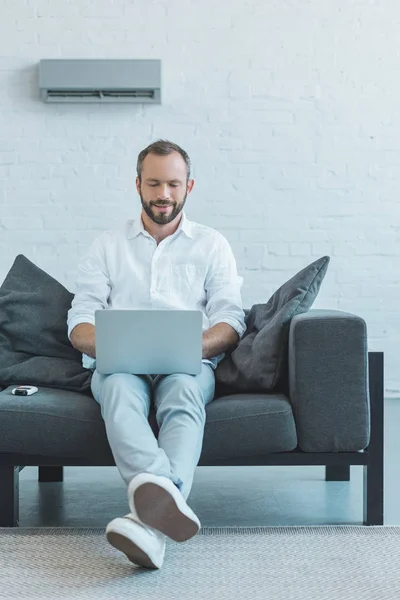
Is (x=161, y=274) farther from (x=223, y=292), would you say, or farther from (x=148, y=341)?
(x=148, y=341)

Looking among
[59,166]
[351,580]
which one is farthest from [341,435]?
[59,166]

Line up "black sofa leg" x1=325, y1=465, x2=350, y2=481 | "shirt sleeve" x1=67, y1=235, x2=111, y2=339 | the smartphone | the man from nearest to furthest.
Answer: the man
the smartphone
"shirt sleeve" x1=67, y1=235, x2=111, y2=339
"black sofa leg" x1=325, y1=465, x2=350, y2=481

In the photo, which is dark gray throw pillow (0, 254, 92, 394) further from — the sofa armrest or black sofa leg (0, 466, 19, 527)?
the sofa armrest

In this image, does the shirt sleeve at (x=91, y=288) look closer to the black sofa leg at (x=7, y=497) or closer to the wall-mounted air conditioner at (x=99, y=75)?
the black sofa leg at (x=7, y=497)

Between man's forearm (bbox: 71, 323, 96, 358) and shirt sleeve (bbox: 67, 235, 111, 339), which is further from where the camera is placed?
shirt sleeve (bbox: 67, 235, 111, 339)

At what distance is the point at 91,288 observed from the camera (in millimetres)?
2994

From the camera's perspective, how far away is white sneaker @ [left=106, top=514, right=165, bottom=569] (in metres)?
1.97

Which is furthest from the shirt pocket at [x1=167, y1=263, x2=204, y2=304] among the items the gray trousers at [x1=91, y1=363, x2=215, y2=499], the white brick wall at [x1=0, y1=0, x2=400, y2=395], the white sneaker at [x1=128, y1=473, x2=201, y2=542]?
the white brick wall at [x1=0, y1=0, x2=400, y2=395]

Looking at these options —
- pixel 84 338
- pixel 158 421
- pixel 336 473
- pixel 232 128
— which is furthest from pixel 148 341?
pixel 232 128

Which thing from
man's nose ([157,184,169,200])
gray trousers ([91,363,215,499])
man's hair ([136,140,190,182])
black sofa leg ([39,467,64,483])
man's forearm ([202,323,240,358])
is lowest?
black sofa leg ([39,467,64,483])

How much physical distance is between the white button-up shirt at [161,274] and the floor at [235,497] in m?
0.59

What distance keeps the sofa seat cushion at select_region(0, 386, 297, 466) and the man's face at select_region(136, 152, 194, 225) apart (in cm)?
83

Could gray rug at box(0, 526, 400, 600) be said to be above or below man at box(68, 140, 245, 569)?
below

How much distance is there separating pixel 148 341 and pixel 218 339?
47cm
